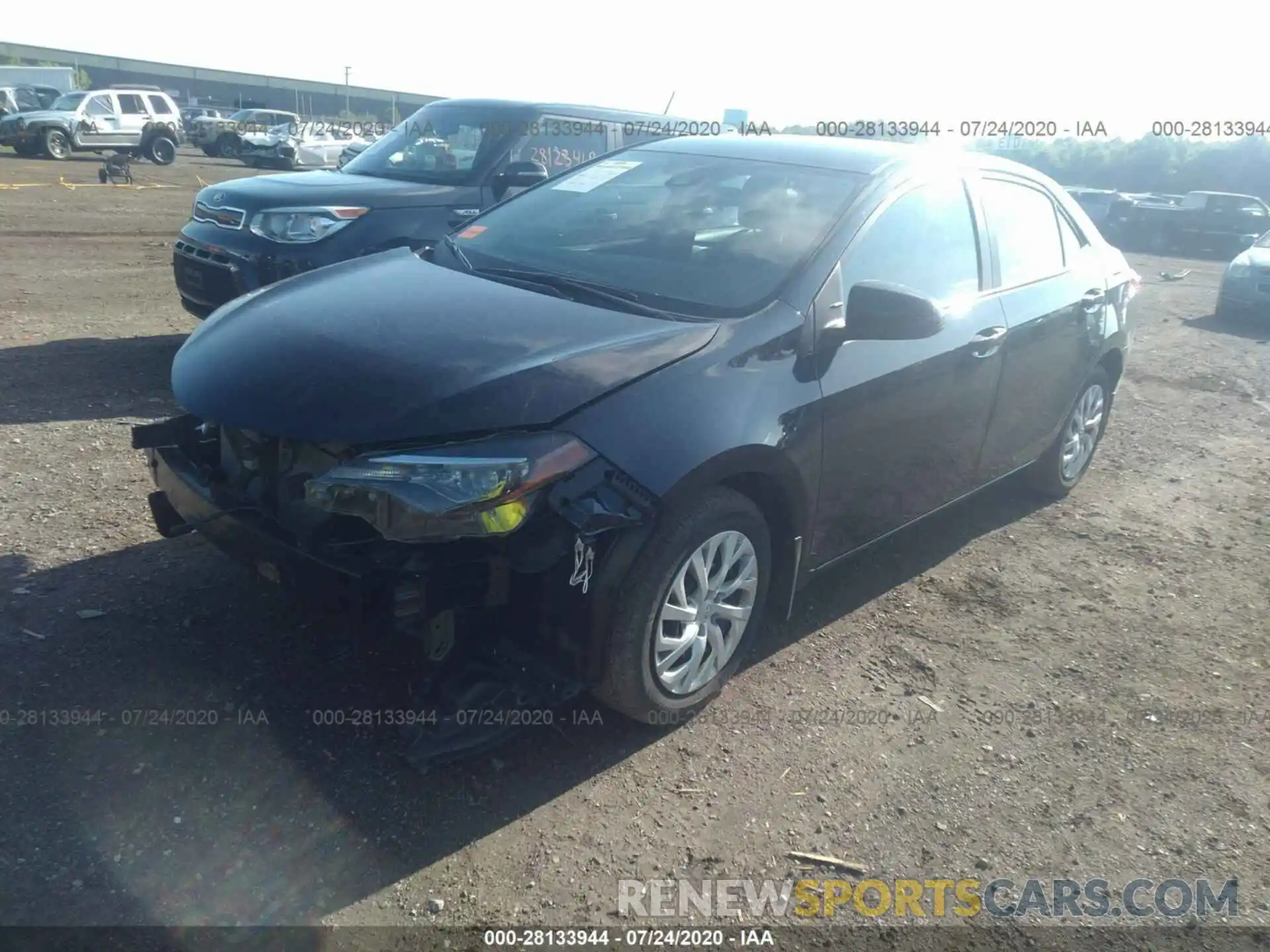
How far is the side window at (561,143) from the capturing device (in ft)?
23.3

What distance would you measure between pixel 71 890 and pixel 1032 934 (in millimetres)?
2427

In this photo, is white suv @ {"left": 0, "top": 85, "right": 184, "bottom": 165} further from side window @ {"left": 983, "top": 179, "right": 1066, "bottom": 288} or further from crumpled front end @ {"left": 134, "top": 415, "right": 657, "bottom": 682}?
crumpled front end @ {"left": 134, "top": 415, "right": 657, "bottom": 682}

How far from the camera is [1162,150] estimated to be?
33031 mm

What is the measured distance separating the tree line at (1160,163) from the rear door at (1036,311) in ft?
91.4

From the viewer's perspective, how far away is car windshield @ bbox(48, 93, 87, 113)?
26.2 m

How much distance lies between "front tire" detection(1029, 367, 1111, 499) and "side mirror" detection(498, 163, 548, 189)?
3.51 m

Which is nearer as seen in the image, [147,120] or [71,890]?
[71,890]

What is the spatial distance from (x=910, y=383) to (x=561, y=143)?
4.43m

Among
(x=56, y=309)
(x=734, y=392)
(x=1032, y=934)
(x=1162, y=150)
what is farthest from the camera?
(x=1162, y=150)

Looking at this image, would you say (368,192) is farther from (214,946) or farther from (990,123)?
(990,123)

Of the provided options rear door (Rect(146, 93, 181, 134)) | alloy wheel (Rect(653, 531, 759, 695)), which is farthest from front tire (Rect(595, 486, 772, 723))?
rear door (Rect(146, 93, 181, 134))

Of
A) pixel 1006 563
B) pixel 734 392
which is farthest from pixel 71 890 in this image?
pixel 1006 563

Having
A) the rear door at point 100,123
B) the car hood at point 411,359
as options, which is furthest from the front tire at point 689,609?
the rear door at point 100,123

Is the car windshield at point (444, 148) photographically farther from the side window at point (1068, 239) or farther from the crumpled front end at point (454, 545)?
the crumpled front end at point (454, 545)
